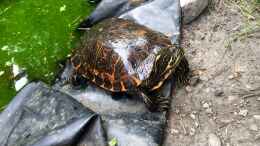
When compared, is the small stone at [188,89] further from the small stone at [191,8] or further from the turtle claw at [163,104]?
the small stone at [191,8]

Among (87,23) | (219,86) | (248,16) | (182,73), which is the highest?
(87,23)

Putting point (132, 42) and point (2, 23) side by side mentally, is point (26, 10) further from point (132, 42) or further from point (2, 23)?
point (132, 42)

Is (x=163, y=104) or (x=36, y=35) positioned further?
(x=36, y=35)

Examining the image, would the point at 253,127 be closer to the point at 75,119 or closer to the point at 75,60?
the point at 75,119

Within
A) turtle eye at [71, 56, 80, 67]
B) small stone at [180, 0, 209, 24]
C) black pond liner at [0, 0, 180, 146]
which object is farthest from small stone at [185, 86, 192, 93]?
turtle eye at [71, 56, 80, 67]

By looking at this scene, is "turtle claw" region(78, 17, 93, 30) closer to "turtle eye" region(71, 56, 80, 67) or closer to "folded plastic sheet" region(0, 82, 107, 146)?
"turtle eye" region(71, 56, 80, 67)

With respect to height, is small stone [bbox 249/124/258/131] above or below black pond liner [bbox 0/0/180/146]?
below

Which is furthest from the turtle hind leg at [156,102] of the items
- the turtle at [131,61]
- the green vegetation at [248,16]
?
the green vegetation at [248,16]

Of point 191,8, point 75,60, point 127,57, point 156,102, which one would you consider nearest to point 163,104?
point 156,102
